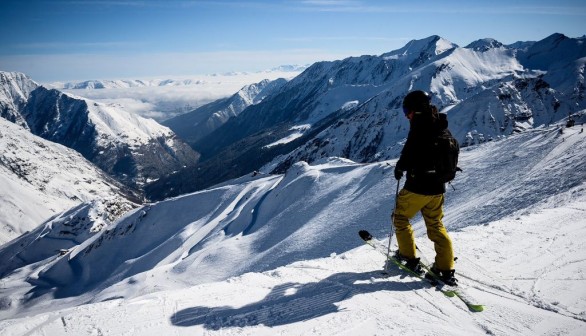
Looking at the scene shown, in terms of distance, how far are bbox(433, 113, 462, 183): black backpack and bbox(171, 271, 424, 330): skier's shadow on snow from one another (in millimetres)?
2457

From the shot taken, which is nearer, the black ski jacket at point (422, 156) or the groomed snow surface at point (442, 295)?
the groomed snow surface at point (442, 295)

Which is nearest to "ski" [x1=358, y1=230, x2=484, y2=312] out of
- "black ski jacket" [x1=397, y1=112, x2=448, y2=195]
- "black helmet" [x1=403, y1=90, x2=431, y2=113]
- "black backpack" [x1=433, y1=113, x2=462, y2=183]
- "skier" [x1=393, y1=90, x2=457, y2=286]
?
"skier" [x1=393, y1=90, x2=457, y2=286]

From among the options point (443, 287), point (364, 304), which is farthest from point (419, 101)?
point (364, 304)

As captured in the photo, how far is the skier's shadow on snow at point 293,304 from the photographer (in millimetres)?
6129

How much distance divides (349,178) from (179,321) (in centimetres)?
3546

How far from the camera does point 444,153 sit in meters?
6.57

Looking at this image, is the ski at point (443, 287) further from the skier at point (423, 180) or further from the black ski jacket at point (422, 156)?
the black ski jacket at point (422, 156)

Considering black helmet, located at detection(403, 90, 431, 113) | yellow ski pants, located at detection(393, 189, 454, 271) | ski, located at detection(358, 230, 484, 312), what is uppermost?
black helmet, located at detection(403, 90, 431, 113)

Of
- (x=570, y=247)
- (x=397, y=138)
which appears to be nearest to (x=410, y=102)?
(x=570, y=247)

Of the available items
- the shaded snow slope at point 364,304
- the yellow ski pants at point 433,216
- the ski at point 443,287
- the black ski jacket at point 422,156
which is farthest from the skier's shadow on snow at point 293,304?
the black ski jacket at point 422,156

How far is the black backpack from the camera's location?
258 inches

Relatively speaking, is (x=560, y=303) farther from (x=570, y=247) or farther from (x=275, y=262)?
(x=275, y=262)

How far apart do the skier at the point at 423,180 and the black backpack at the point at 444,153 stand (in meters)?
0.06

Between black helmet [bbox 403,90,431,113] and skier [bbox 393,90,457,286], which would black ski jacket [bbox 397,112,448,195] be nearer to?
skier [bbox 393,90,457,286]
